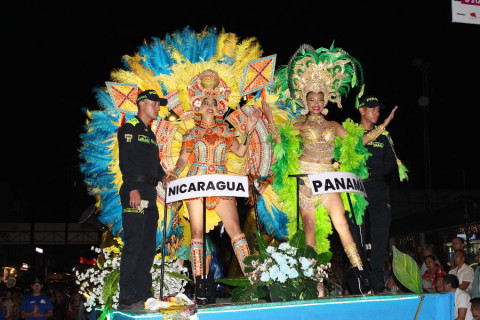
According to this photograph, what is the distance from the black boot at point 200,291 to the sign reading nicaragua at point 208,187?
71cm

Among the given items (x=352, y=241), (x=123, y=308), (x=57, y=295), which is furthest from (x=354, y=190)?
(x=57, y=295)

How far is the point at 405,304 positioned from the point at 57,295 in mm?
12902

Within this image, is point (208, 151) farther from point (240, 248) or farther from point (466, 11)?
point (466, 11)

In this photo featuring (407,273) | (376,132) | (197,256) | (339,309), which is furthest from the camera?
(376,132)

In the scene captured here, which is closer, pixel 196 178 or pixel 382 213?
pixel 196 178

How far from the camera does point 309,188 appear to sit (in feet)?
16.8

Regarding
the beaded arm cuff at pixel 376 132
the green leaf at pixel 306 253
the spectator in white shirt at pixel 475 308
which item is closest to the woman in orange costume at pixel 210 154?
the green leaf at pixel 306 253

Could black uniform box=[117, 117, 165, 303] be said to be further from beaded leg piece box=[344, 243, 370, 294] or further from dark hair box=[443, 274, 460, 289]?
dark hair box=[443, 274, 460, 289]

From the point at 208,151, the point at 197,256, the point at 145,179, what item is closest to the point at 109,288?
the point at 197,256

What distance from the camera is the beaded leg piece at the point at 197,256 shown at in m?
4.79

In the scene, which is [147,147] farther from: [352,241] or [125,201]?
[352,241]

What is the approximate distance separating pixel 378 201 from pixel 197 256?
179 centimetres

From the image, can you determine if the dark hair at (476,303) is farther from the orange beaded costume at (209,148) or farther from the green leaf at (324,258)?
the orange beaded costume at (209,148)

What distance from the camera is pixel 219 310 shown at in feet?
12.1
